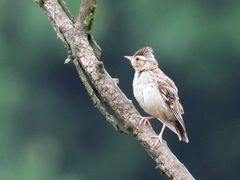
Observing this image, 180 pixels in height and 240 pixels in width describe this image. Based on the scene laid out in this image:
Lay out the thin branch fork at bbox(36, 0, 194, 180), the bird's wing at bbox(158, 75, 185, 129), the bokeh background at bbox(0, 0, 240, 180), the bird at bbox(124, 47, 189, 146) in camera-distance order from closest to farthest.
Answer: the thin branch fork at bbox(36, 0, 194, 180), the bird at bbox(124, 47, 189, 146), the bird's wing at bbox(158, 75, 185, 129), the bokeh background at bbox(0, 0, 240, 180)

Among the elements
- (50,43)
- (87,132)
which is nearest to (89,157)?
(87,132)

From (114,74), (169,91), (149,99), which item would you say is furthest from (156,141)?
(114,74)

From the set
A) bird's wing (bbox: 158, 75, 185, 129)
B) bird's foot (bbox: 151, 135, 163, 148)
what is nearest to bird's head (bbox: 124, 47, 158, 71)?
bird's wing (bbox: 158, 75, 185, 129)

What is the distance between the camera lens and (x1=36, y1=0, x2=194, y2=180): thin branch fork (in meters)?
6.02

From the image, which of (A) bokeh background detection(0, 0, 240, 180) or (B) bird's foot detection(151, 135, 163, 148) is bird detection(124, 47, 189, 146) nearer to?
(B) bird's foot detection(151, 135, 163, 148)

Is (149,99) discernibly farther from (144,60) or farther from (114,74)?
(114,74)

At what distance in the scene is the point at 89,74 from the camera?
6.11 metres

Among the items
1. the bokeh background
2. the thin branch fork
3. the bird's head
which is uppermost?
the thin branch fork

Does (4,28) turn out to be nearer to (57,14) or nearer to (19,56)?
(19,56)

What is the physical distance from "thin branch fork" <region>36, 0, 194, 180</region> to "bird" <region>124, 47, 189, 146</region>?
1210 millimetres

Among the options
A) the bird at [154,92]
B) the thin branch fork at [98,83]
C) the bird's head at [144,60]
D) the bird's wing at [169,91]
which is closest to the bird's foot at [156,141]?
the thin branch fork at [98,83]

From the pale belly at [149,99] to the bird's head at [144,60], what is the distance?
0.05 meters

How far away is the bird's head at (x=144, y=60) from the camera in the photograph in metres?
7.51

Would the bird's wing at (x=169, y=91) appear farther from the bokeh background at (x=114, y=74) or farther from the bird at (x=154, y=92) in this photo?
the bokeh background at (x=114, y=74)
